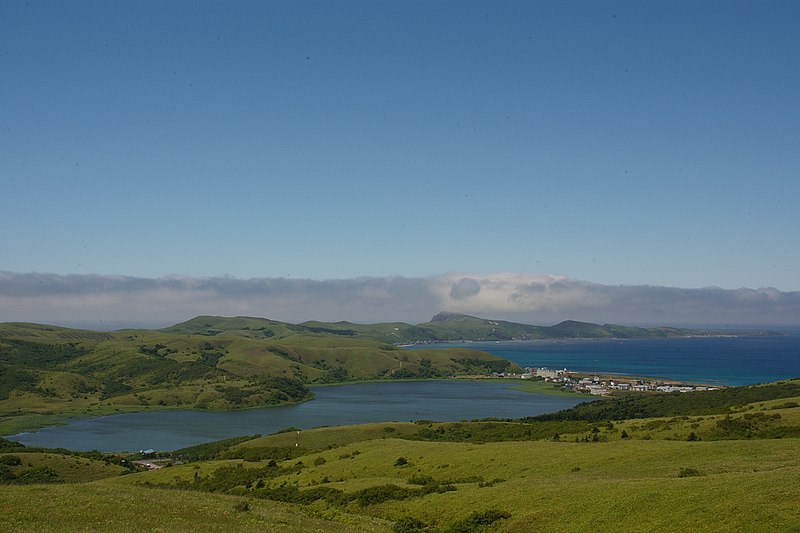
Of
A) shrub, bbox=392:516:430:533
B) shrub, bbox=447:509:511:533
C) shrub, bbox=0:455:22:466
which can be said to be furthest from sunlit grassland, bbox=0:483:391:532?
shrub, bbox=0:455:22:466

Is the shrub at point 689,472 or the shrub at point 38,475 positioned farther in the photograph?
the shrub at point 38,475

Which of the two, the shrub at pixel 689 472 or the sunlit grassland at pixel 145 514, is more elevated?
the shrub at pixel 689 472

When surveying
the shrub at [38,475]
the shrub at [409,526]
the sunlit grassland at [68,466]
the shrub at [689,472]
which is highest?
the shrub at [689,472]

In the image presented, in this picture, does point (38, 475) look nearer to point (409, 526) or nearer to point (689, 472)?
point (409, 526)

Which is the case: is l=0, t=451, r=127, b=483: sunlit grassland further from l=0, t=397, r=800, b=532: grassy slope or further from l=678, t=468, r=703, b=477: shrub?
l=678, t=468, r=703, b=477: shrub

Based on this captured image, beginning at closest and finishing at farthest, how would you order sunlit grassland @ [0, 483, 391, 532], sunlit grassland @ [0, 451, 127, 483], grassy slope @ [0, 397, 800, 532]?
grassy slope @ [0, 397, 800, 532] < sunlit grassland @ [0, 483, 391, 532] < sunlit grassland @ [0, 451, 127, 483]

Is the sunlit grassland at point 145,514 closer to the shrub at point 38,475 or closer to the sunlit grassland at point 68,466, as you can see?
the shrub at point 38,475

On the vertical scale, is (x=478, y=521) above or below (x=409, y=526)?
above

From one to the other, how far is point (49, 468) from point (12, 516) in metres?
71.8

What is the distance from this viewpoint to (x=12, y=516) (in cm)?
3105

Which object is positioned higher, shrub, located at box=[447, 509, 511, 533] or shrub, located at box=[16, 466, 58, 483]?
shrub, located at box=[447, 509, 511, 533]

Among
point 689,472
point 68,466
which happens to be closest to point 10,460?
point 68,466

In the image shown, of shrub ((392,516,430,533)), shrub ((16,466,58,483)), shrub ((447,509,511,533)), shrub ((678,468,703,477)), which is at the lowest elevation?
shrub ((16,466,58,483))

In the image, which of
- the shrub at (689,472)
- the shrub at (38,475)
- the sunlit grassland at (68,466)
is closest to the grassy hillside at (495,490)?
the shrub at (689,472)
